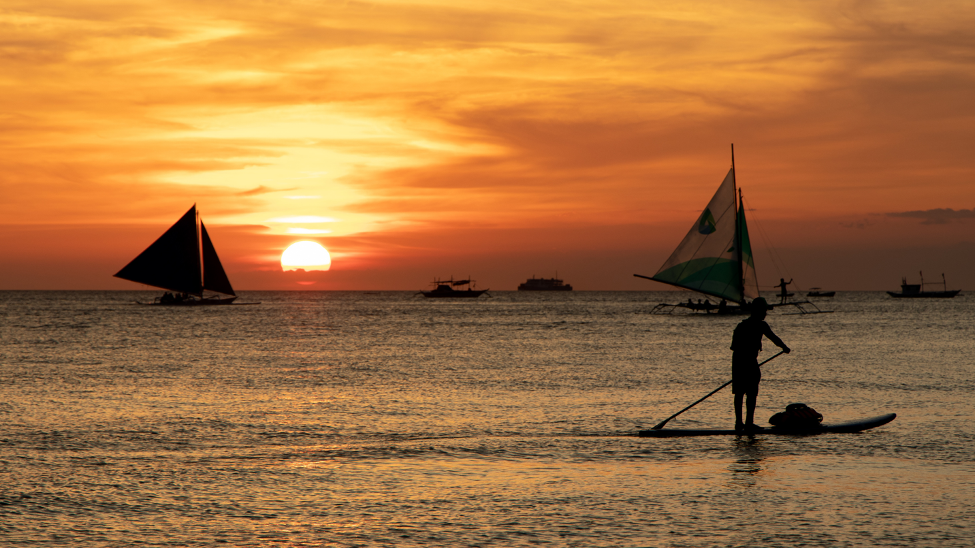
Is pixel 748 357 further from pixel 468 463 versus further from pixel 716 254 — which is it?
pixel 716 254

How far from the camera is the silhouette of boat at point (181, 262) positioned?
9925cm

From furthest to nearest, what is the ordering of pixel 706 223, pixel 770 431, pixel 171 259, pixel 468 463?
1. pixel 171 259
2. pixel 706 223
3. pixel 770 431
4. pixel 468 463

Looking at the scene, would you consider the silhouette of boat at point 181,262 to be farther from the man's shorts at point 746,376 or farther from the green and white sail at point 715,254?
the man's shorts at point 746,376

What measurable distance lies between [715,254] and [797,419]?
45.0m

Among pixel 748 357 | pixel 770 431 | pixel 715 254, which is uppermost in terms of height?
pixel 715 254

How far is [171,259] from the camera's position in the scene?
101125 mm

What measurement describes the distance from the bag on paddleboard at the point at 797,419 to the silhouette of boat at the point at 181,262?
3678 inches

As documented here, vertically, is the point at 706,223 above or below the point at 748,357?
above

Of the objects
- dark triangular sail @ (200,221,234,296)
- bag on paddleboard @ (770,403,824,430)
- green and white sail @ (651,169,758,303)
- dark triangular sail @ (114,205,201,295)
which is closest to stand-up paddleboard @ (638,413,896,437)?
bag on paddleboard @ (770,403,824,430)

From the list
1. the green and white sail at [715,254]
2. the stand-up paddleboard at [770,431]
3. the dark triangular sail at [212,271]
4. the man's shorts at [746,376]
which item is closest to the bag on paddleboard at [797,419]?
the stand-up paddleboard at [770,431]

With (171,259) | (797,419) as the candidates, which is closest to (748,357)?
(797,419)

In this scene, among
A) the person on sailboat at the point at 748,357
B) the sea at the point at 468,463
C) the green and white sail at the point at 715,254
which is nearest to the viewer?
the sea at the point at 468,463

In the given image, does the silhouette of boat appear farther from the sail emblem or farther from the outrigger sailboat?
the sail emblem

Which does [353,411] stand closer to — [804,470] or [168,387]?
[168,387]
